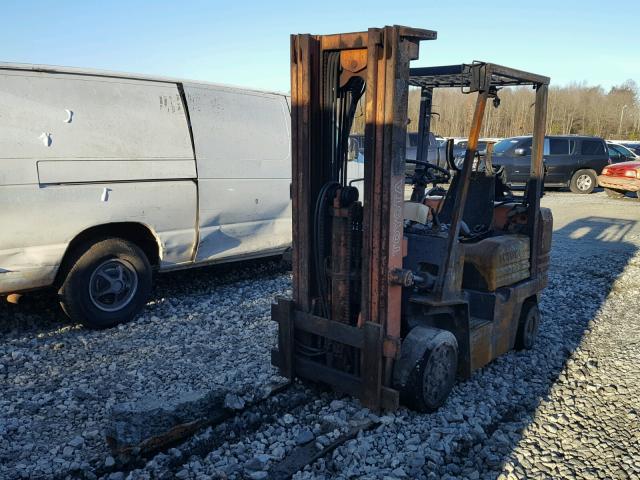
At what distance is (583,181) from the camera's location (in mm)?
20453

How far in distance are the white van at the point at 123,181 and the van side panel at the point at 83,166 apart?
0.03 ft

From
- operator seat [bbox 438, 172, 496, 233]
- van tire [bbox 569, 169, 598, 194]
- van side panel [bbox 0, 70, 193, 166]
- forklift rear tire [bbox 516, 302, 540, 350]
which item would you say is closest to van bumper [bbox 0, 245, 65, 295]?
van side panel [bbox 0, 70, 193, 166]

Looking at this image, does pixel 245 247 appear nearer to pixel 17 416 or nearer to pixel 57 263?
pixel 57 263

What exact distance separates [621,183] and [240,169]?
15387 millimetres

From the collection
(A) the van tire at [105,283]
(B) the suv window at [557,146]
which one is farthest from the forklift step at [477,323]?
(B) the suv window at [557,146]

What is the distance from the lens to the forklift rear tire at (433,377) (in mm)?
3857

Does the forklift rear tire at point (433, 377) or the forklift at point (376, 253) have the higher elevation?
the forklift at point (376, 253)

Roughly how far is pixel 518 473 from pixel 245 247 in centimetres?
435

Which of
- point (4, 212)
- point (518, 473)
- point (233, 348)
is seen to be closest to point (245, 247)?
point (233, 348)

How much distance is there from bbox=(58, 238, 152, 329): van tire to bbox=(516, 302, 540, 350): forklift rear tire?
3.72 meters

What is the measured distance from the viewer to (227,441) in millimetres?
3643

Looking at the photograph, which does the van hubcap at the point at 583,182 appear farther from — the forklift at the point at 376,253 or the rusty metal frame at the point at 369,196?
the rusty metal frame at the point at 369,196

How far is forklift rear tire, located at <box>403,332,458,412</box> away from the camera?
3.86 meters

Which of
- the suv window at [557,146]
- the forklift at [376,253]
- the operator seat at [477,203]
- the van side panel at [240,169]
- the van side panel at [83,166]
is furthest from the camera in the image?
the suv window at [557,146]
